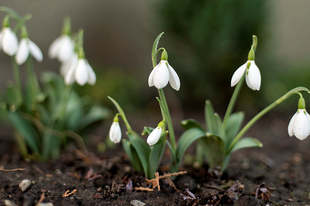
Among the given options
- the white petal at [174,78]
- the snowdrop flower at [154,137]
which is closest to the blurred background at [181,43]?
the white petal at [174,78]

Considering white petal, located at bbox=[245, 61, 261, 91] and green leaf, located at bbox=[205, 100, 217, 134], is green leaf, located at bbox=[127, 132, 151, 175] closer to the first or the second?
green leaf, located at bbox=[205, 100, 217, 134]

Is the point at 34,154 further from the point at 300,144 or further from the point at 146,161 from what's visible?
the point at 300,144

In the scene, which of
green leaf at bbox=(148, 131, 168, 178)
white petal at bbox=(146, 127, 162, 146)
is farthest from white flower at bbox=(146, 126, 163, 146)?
green leaf at bbox=(148, 131, 168, 178)

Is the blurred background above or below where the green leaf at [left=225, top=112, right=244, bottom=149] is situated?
above

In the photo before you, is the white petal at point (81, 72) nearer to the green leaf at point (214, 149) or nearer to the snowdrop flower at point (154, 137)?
the snowdrop flower at point (154, 137)

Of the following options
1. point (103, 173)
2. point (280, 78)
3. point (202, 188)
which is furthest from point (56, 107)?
point (280, 78)

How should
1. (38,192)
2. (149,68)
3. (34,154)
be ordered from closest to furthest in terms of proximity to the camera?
(38,192) → (34,154) → (149,68)
